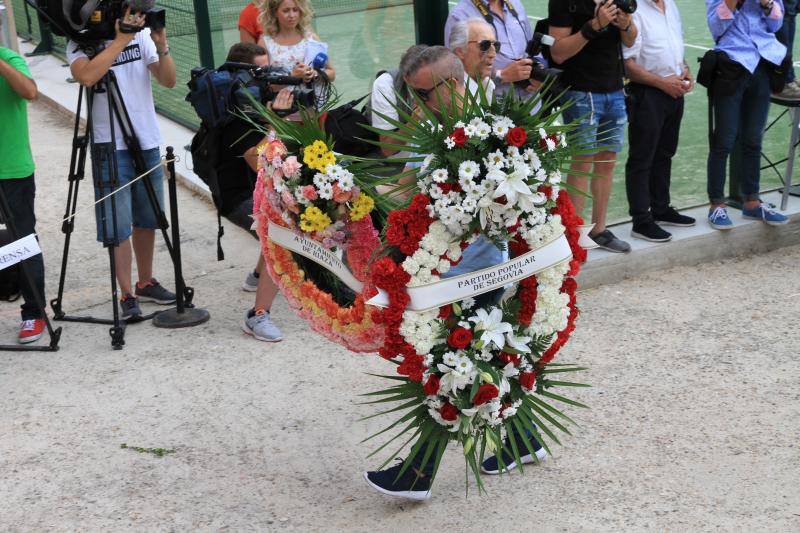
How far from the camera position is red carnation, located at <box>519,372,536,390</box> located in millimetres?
4004

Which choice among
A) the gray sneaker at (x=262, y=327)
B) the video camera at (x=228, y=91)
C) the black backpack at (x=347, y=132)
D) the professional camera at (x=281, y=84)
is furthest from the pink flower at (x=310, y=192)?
the gray sneaker at (x=262, y=327)

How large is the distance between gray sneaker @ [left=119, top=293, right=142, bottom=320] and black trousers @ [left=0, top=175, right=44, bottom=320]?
1.57ft

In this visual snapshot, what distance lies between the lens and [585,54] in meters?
6.39

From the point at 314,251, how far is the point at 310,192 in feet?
1.02

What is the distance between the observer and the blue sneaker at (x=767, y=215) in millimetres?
7121

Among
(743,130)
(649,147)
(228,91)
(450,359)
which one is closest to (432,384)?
(450,359)

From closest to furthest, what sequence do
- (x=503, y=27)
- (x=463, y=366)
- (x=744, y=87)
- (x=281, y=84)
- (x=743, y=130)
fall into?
1. (x=463, y=366)
2. (x=281, y=84)
3. (x=503, y=27)
4. (x=744, y=87)
5. (x=743, y=130)

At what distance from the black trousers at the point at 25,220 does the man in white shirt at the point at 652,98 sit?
12.3ft

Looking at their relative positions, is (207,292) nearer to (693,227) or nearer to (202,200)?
(202,200)

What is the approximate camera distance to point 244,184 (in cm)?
605

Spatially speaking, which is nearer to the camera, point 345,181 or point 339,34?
point 345,181

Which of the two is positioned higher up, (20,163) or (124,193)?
(20,163)

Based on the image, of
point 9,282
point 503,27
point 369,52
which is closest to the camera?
point 503,27

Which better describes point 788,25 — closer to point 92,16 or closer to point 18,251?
point 92,16
